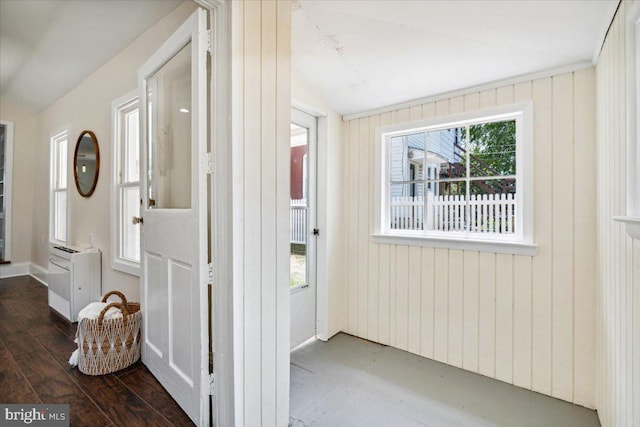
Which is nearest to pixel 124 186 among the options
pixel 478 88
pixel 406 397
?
pixel 406 397

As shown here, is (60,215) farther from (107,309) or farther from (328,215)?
(328,215)

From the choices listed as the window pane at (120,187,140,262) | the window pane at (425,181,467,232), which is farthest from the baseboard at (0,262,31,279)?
the window pane at (425,181,467,232)

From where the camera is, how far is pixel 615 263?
1.39 meters

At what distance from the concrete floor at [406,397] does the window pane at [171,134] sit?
4.78 ft

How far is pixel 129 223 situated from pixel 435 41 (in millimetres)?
2737

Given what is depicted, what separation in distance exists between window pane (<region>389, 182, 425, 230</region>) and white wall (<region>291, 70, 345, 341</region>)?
51 cm

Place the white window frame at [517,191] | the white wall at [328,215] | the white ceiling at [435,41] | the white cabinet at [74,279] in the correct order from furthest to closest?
the white wall at [328,215] < the white cabinet at [74,279] < the white window frame at [517,191] < the white ceiling at [435,41]

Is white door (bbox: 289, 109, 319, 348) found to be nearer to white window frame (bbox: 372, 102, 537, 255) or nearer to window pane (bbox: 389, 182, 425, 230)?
white window frame (bbox: 372, 102, 537, 255)

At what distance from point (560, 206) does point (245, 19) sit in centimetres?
211

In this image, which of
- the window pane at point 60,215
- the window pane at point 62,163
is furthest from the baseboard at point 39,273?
the window pane at point 62,163

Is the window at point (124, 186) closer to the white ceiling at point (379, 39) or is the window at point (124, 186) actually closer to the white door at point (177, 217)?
the white ceiling at point (379, 39)

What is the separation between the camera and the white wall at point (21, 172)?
3943 millimetres

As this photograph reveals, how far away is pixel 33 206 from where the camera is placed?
407cm

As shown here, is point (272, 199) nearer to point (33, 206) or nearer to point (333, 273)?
point (333, 273)
